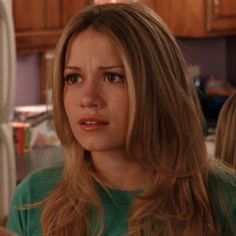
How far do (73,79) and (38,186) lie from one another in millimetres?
216

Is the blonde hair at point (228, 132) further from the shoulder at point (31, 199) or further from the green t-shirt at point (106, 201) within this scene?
the shoulder at point (31, 199)

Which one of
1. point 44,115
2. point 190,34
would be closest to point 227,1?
point 190,34

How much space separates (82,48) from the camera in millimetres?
1131

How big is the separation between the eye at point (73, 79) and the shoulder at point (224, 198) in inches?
11.5

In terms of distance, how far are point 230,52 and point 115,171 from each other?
3.26 m

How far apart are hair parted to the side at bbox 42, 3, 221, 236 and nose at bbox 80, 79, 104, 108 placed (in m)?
0.05

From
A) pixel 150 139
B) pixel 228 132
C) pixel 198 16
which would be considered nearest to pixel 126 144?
pixel 150 139

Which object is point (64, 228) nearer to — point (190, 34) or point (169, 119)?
point (169, 119)

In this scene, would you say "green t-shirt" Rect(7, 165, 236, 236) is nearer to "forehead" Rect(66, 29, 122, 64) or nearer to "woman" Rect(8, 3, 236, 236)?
"woman" Rect(8, 3, 236, 236)

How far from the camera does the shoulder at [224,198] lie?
114 cm

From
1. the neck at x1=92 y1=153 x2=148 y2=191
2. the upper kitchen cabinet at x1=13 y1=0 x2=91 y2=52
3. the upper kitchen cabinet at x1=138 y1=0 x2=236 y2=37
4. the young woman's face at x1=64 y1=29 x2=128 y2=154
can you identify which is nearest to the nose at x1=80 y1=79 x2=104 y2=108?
the young woman's face at x1=64 y1=29 x2=128 y2=154

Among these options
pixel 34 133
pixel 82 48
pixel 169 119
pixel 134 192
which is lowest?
pixel 34 133

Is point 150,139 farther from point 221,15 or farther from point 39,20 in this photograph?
point 221,15

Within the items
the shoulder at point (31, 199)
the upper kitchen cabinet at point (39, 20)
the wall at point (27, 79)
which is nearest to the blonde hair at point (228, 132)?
the shoulder at point (31, 199)
